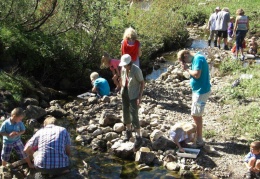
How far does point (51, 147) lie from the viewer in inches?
252

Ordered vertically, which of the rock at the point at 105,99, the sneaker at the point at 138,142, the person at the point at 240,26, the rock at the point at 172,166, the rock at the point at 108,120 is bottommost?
the rock at the point at 172,166

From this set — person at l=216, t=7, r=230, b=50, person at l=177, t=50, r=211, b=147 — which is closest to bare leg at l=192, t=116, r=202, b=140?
person at l=177, t=50, r=211, b=147

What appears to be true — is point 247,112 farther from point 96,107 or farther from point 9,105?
point 9,105

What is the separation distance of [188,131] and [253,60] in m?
8.87

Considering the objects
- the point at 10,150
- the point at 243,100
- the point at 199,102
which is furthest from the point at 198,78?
the point at 10,150

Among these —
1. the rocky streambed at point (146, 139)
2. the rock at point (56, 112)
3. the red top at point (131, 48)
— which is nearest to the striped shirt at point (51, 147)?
the rocky streambed at point (146, 139)

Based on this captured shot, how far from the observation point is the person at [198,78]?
7746mm

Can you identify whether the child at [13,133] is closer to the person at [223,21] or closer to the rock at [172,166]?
the rock at [172,166]

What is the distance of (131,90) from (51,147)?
90.2 inches

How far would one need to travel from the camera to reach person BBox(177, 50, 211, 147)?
775cm

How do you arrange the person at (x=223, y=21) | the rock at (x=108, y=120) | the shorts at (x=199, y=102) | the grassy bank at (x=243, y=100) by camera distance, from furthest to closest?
the person at (x=223, y=21)
the rock at (x=108, y=120)
the grassy bank at (x=243, y=100)
the shorts at (x=199, y=102)

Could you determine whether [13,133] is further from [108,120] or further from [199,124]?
[199,124]

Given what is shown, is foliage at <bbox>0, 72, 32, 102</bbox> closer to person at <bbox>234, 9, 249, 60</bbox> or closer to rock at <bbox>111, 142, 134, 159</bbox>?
rock at <bbox>111, 142, 134, 159</bbox>

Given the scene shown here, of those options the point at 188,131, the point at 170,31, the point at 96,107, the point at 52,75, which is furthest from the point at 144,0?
the point at 188,131
